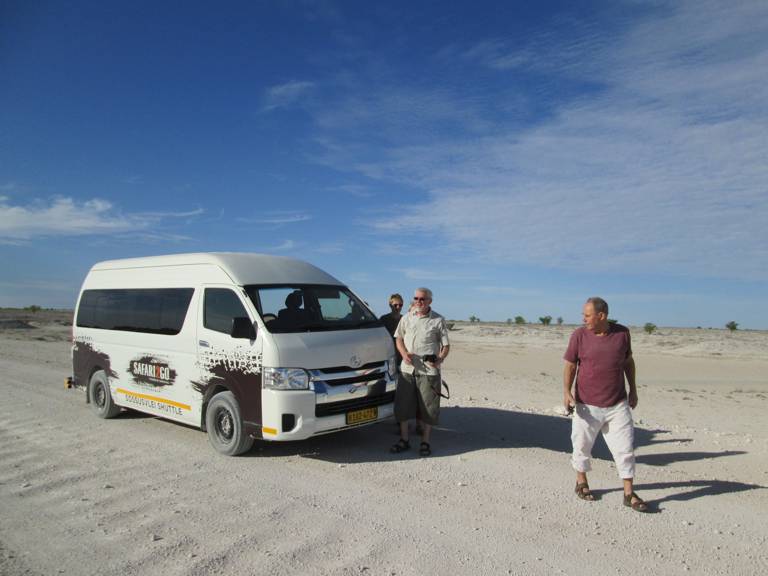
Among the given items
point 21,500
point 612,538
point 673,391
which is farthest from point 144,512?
point 673,391

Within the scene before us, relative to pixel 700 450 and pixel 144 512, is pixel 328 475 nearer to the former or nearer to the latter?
pixel 144 512

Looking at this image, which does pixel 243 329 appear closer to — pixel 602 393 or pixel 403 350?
pixel 403 350

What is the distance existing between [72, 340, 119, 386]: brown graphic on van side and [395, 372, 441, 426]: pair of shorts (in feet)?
16.3

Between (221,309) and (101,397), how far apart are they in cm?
387

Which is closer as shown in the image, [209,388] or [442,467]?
[442,467]

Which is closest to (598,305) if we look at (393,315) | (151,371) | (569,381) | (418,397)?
(569,381)

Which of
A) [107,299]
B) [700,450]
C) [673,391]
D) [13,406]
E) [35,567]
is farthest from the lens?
[673,391]

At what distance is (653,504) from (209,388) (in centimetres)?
539

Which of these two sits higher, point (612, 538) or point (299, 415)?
point (299, 415)

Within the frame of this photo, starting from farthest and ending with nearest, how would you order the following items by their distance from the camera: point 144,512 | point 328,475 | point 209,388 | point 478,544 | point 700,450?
1. point 700,450
2. point 209,388
3. point 328,475
4. point 144,512
5. point 478,544

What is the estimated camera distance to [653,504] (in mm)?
5328

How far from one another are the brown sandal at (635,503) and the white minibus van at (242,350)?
10.3 ft

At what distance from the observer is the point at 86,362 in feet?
32.0

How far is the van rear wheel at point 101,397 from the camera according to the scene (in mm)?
9164
